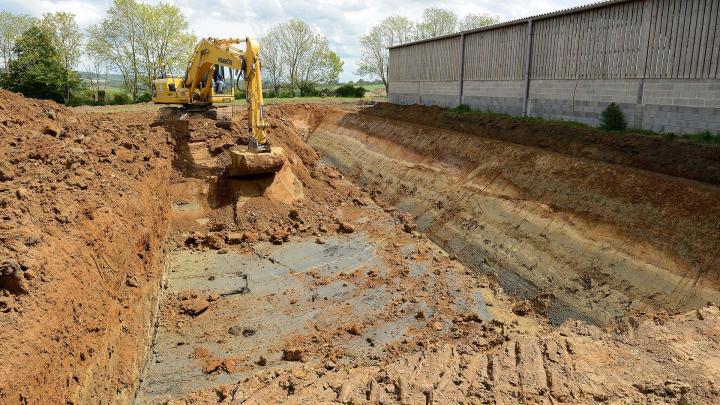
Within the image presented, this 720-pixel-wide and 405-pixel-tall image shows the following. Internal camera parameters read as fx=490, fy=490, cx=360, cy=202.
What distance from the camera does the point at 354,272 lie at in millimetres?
10883

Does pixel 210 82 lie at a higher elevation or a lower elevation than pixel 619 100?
higher

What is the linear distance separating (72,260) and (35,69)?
120 ft

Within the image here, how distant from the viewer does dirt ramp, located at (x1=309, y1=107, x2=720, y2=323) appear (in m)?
8.52

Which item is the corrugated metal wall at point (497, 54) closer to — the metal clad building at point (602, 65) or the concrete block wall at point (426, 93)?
the metal clad building at point (602, 65)

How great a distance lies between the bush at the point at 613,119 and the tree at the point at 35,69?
38281 mm

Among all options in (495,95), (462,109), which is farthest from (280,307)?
(462,109)

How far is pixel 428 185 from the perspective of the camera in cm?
1566

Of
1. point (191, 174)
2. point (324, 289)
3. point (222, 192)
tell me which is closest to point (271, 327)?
point (324, 289)

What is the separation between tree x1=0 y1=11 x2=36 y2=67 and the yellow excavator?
118 ft

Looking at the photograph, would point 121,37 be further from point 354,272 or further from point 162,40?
point 354,272

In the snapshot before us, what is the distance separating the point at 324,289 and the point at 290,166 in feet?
22.4

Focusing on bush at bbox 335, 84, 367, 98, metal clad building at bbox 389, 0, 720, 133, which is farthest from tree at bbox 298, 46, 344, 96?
metal clad building at bbox 389, 0, 720, 133

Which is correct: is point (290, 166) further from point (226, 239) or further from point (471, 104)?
point (471, 104)

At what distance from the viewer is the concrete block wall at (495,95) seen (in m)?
17.8
